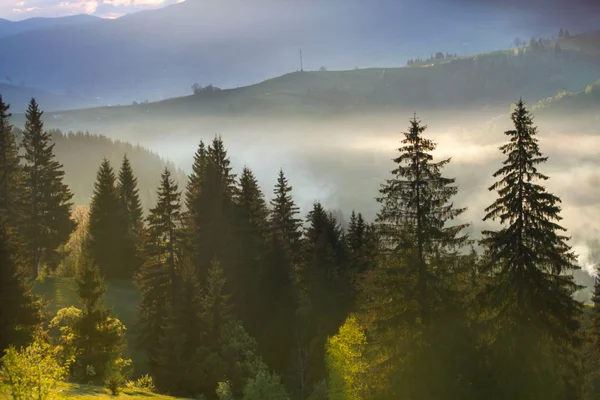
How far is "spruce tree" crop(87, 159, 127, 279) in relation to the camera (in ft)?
213

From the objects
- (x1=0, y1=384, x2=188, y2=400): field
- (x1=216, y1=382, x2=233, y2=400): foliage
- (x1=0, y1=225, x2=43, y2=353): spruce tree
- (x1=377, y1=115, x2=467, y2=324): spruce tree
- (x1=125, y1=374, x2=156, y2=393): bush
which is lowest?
(x1=216, y1=382, x2=233, y2=400): foliage

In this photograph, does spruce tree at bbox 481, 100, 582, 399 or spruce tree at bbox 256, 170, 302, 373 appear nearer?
spruce tree at bbox 481, 100, 582, 399

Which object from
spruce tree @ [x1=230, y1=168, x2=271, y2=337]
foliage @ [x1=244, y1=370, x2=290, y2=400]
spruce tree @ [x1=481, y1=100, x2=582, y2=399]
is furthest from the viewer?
spruce tree @ [x1=230, y1=168, x2=271, y2=337]

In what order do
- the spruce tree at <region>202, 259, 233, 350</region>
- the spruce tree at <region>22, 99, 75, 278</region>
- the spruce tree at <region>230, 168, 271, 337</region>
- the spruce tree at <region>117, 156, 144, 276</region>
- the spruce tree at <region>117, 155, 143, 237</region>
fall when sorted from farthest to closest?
the spruce tree at <region>117, 155, 143, 237</region>
the spruce tree at <region>117, 156, 144, 276</region>
the spruce tree at <region>22, 99, 75, 278</region>
the spruce tree at <region>230, 168, 271, 337</region>
the spruce tree at <region>202, 259, 233, 350</region>

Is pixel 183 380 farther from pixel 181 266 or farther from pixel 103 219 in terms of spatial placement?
pixel 103 219

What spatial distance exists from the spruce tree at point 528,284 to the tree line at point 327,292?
7 cm

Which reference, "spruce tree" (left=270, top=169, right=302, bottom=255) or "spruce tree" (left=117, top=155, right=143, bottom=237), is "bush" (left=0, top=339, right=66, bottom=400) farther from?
"spruce tree" (left=117, top=155, right=143, bottom=237)

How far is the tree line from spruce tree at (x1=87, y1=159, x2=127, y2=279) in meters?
0.17

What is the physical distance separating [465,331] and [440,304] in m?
1.94

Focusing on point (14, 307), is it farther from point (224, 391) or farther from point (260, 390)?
point (260, 390)

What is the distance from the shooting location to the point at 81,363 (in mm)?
33062

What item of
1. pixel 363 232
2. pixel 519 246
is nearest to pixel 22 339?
pixel 519 246

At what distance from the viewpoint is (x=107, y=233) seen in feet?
215

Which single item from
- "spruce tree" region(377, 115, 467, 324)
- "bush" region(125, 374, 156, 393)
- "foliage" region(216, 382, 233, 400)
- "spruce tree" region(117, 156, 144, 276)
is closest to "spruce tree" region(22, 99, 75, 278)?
"spruce tree" region(117, 156, 144, 276)
